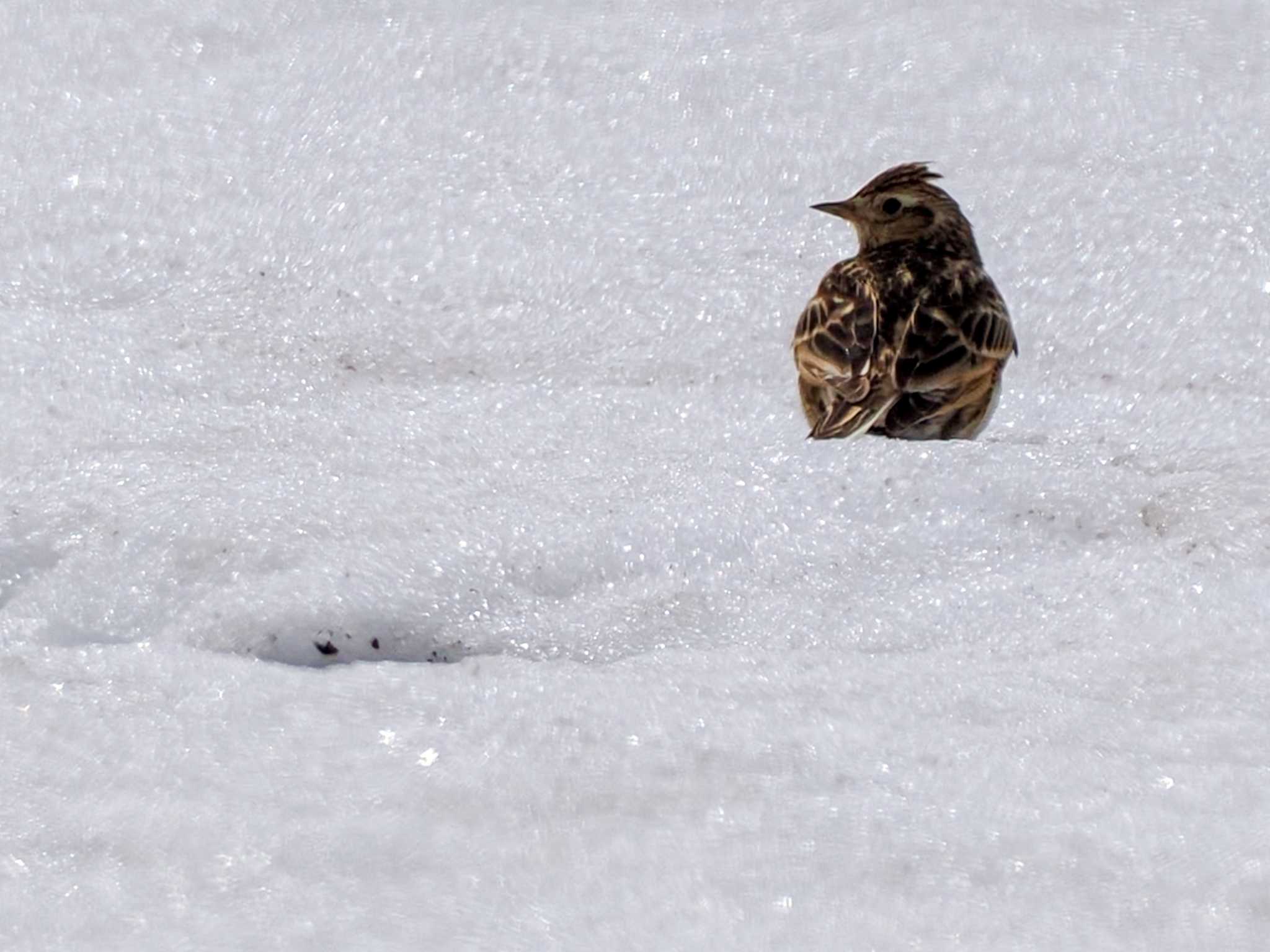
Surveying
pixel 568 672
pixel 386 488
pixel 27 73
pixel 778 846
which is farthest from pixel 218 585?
pixel 27 73

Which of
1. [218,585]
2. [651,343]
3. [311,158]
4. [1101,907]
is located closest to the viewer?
[1101,907]

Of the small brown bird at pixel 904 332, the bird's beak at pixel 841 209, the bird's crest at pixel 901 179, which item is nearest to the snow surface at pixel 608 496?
the small brown bird at pixel 904 332

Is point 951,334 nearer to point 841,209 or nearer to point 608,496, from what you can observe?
point 841,209

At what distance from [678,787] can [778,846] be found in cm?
32

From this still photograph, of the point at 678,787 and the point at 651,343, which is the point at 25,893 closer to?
the point at 678,787

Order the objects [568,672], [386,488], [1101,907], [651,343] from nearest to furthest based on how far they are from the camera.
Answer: [1101,907] → [568,672] → [386,488] → [651,343]

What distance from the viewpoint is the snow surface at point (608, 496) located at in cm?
451

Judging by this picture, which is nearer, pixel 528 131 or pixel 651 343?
pixel 651 343

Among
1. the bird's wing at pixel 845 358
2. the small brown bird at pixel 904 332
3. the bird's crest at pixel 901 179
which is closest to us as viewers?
the bird's wing at pixel 845 358

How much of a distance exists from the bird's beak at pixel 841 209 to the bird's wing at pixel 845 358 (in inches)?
14.5

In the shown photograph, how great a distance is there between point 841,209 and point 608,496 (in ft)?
5.97

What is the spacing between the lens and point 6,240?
792 centimetres

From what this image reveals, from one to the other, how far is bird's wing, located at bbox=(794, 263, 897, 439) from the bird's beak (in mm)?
369

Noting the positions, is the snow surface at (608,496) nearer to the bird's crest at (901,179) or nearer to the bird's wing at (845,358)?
the bird's wing at (845,358)
